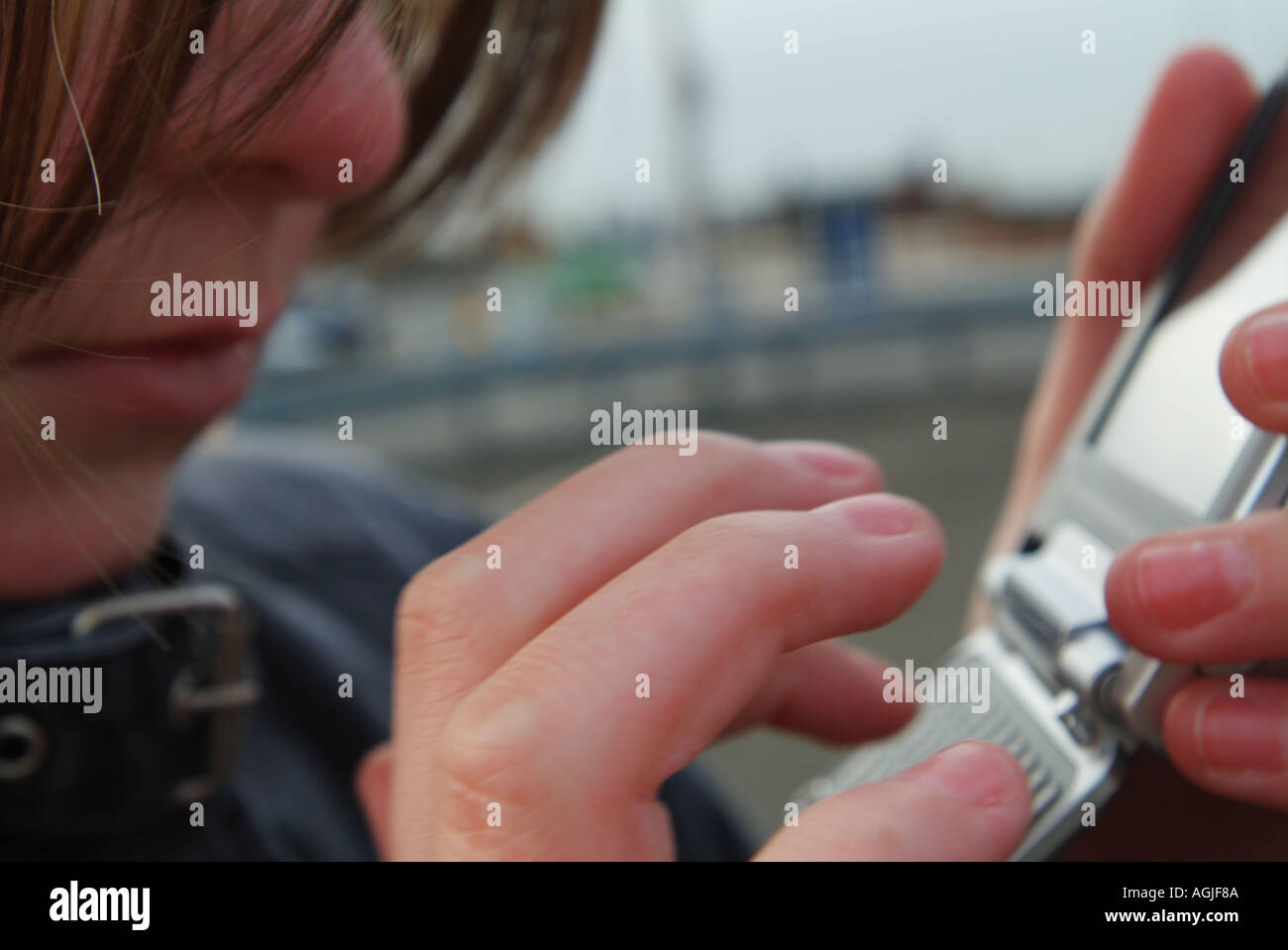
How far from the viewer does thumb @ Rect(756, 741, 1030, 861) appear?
0.37 meters

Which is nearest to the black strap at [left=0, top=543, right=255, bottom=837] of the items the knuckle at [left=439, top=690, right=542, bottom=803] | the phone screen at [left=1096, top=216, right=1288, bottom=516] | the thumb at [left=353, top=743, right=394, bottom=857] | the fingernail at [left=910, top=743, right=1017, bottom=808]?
the thumb at [left=353, top=743, right=394, bottom=857]

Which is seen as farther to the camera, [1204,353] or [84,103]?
[1204,353]

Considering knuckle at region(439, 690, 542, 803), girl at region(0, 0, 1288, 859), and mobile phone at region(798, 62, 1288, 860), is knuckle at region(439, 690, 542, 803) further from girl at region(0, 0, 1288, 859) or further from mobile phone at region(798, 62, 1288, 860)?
mobile phone at region(798, 62, 1288, 860)

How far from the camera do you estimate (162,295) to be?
20.7 inches

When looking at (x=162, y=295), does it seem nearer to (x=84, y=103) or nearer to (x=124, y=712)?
(x=84, y=103)

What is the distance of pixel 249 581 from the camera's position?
94 centimetres

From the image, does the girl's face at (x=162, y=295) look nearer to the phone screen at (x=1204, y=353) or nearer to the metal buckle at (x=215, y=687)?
the metal buckle at (x=215, y=687)

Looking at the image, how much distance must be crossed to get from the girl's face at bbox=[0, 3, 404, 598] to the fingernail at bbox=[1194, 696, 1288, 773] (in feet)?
1.67

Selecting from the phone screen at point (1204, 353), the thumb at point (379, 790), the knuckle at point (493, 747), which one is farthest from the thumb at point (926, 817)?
the thumb at point (379, 790)

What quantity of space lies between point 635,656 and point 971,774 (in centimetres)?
15

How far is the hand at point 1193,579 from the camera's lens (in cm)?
44

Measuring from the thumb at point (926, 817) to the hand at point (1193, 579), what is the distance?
0.11 meters

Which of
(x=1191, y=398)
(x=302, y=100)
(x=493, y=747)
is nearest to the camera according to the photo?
(x=493, y=747)

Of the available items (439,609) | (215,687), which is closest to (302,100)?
(439,609)
